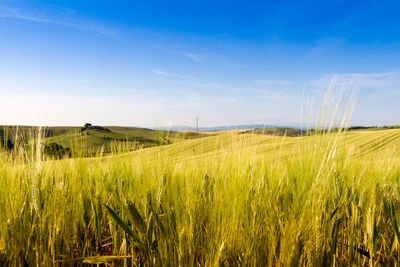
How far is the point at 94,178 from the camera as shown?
157cm

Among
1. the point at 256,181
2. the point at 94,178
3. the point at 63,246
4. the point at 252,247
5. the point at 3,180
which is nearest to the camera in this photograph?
the point at 252,247

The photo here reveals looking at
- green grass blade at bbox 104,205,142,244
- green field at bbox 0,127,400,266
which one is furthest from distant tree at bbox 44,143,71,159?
green grass blade at bbox 104,205,142,244

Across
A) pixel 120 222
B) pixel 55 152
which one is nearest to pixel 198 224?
pixel 120 222

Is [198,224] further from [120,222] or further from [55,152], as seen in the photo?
[55,152]

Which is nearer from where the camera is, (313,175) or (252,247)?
Answer: (252,247)

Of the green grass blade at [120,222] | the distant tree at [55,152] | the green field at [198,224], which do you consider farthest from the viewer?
the distant tree at [55,152]

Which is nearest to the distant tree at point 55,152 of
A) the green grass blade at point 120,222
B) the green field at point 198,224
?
the green field at point 198,224

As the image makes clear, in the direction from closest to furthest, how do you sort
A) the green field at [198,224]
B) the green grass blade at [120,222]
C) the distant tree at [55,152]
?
the green grass blade at [120,222]
the green field at [198,224]
the distant tree at [55,152]

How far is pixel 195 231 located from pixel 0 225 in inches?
28.2

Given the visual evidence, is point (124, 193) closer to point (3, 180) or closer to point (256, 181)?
point (3, 180)

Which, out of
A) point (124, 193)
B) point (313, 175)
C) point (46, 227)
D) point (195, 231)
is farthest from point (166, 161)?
point (313, 175)

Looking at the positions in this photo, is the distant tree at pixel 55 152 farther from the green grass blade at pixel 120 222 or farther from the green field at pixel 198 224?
the green grass blade at pixel 120 222

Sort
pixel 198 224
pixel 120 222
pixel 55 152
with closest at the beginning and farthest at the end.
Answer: pixel 120 222, pixel 198 224, pixel 55 152

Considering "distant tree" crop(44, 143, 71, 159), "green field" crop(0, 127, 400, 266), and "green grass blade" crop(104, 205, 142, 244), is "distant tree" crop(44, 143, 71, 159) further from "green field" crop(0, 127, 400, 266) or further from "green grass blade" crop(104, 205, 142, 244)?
"green grass blade" crop(104, 205, 142, 244)
